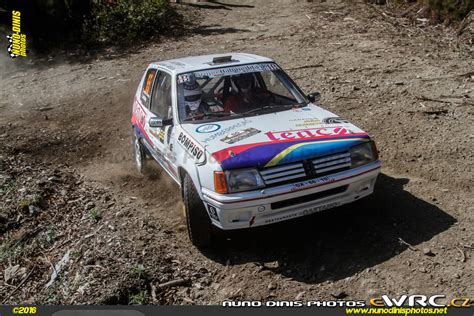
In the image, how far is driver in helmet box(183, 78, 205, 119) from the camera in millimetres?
5379

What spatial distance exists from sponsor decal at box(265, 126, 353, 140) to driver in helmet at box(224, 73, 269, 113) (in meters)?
0.84

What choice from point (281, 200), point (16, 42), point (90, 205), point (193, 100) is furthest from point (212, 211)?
point (16, 42)

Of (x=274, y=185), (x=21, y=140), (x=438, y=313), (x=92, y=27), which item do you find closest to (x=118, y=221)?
(x=274, y=185)

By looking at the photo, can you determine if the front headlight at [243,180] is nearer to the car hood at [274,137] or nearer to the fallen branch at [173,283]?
the car hood at [274,137]

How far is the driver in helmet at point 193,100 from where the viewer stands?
17.6 feet

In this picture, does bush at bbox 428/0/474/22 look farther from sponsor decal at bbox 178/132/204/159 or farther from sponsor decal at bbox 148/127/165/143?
sponsor decal at bbox 178/132/204/159

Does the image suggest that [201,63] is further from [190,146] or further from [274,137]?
[274,137]

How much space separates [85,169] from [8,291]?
3.12m

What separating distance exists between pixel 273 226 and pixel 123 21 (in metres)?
11.2

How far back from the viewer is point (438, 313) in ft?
10.9

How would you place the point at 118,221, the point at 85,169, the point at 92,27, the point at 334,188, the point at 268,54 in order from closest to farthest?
the point at 334,188 → the point at 118,221 → the point at 85,169 → the point at 268,54 → the point at 92,27

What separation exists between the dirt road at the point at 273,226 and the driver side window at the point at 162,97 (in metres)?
1.13

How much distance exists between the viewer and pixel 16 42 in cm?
1458

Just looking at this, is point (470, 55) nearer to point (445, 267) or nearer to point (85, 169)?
point (445, 267)
